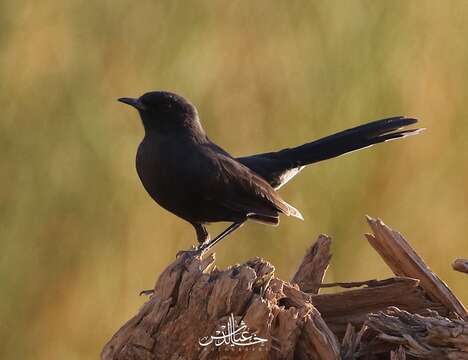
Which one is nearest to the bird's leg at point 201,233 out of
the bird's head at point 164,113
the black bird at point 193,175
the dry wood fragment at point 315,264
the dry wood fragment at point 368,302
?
the black bird at point 193,175

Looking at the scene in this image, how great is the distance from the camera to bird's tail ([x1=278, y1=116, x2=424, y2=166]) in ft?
22.6

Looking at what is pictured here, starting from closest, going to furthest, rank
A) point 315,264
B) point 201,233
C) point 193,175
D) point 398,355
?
1. point 398,355
2. point 315,264
3. point 193,175
4. point 201,233

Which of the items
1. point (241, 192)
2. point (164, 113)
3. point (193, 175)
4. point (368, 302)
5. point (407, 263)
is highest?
point (164, 113)

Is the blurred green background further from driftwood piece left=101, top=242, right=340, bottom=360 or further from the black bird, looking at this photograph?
driftwood piece left=101, top=242, right=340, bottom=360

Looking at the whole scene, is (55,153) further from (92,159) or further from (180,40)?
(180,40)

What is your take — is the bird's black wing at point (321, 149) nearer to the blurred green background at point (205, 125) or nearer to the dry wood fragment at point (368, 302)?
the blurred green background at point (205, 125)

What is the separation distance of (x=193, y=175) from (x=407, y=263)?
152cm

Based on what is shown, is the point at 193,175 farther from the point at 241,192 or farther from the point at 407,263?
the point at 407,263

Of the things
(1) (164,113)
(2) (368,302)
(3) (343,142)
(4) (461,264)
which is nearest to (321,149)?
(3) (343,142)

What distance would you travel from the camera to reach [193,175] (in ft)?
19.5

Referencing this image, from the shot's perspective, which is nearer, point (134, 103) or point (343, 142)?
point (134, 103)

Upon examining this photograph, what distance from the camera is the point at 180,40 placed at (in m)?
7.12

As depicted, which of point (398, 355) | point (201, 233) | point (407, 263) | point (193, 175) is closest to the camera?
point (398, 355)

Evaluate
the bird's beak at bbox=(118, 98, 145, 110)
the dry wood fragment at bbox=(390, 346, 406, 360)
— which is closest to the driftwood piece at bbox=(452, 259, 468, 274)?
the dry wood fragment at bbox=(390, 346, 406, 360)
